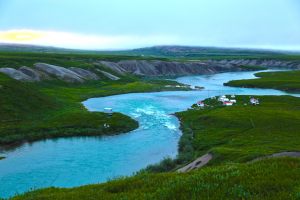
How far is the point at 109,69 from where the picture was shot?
609ft

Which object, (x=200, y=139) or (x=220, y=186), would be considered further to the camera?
(x=200, y=139)

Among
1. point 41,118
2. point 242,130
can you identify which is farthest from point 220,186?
point 41,118

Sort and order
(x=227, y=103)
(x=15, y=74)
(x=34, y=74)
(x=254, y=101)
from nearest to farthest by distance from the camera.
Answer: (x=227, y=103) < (x=254, y=101) < (x=15, y=74) < (x=34, y=74)

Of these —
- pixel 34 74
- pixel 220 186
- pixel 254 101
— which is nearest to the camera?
pixel 220 186

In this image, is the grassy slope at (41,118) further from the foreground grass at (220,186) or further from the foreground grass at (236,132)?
the foreground grass at (220,186)

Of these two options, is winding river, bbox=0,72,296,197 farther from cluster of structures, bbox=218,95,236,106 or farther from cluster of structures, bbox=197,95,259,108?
cluster of structures, bbox=218,95,236,106

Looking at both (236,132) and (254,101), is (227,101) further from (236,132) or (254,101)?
(236,132)

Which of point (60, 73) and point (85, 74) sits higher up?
point (60, 73)

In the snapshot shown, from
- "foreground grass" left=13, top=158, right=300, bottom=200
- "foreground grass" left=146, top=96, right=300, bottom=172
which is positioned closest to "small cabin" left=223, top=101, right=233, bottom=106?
"foreground grass" left=146, top=96, right=300, bottom=172

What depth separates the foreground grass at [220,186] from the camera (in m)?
13.1

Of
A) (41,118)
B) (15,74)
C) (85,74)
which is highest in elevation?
(15,74)

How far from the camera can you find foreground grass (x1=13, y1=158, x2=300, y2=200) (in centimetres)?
1305

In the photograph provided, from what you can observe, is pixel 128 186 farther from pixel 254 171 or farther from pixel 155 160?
pixel 155 160

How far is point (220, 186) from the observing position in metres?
14.0
